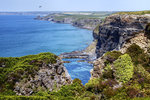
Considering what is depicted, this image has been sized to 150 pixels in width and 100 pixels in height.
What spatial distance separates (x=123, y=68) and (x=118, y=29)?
Result: 60182 mm

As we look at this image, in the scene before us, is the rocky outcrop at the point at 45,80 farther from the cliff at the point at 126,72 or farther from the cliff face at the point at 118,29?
the cliff face at the point at 118,29

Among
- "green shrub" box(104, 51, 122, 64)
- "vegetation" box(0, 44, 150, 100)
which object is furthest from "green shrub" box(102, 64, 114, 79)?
"green shrub" box(104, 51, 122, 64)

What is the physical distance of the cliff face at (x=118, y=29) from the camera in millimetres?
65744

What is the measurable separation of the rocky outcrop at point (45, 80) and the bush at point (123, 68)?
24.2 feet

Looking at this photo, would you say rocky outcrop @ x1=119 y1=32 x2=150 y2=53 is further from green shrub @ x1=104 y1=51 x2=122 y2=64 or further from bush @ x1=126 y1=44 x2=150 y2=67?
green shrub @ x1=104 y1=51 x2=122 y2=64

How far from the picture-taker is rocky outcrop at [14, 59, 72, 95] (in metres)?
19.4

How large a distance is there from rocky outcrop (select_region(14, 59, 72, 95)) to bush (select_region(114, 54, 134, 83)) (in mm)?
7382

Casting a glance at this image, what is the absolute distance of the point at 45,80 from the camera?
21359 millimetres

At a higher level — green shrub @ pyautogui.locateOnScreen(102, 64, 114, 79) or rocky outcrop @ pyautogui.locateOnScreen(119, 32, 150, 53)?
rocky outcrop @ pyautogui.locateOnScreen(119, 32, 150, 53)

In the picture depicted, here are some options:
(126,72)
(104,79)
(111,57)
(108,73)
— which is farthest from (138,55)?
(104,79)

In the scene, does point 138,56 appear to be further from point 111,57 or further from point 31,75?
point 31,75

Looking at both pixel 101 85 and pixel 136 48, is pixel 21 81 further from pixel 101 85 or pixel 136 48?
pixel 136 48


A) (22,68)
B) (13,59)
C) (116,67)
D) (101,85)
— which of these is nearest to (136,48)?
(116,67)

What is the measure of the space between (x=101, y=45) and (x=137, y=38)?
6870 centimetres
